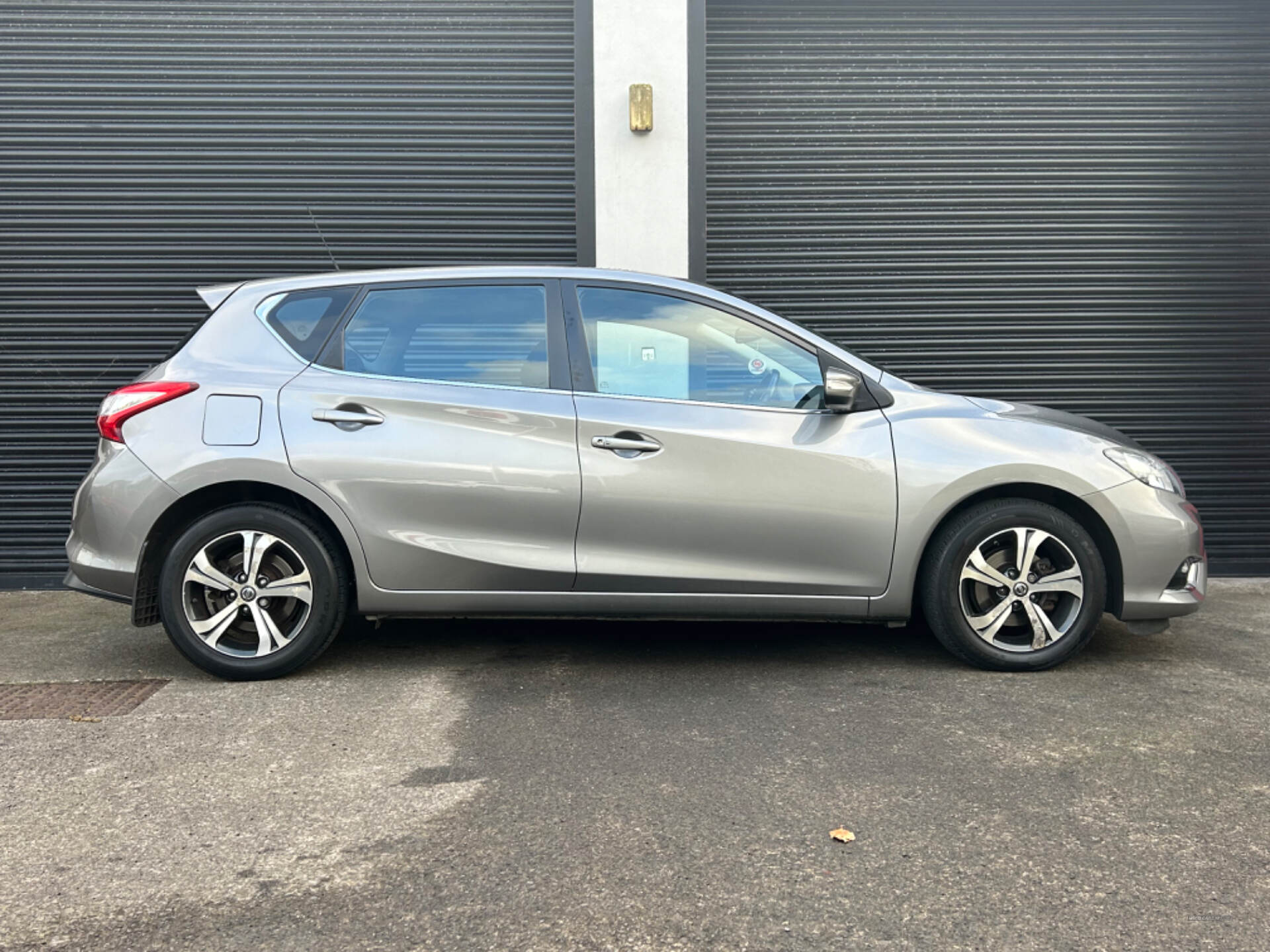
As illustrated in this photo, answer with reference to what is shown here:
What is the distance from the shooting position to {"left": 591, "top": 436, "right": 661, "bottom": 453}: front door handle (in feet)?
13.4

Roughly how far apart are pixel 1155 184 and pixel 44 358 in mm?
Answer: 7388

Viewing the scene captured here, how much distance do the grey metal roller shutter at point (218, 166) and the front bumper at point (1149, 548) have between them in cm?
387

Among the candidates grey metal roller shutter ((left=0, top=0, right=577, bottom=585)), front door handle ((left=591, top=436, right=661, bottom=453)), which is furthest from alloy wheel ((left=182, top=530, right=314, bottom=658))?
grey metal roller shutter ((left=0, top=0, right=577, bottom=585))

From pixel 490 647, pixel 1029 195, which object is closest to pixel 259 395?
pixel 490 647

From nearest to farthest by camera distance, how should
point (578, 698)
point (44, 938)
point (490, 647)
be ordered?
point (44, 938), point (578, 698), point (490, 647)

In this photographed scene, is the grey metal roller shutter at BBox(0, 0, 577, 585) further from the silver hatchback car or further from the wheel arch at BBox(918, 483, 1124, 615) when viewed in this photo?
the wheel arch at BBox(918, 483, 1124, 615)

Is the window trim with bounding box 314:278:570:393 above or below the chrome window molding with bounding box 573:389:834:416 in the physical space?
above

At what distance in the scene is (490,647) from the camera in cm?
474

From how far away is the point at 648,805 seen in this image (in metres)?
2.81

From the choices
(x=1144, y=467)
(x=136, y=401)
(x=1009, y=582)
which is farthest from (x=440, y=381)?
(x=1144, y=467)

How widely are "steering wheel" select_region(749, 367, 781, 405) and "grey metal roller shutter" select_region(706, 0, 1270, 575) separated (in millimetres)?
2786

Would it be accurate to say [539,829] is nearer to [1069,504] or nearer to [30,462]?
[1069,504]

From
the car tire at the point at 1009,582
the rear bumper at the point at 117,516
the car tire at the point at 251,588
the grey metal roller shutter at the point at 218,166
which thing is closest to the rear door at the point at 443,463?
the car tire at the point at 251,588

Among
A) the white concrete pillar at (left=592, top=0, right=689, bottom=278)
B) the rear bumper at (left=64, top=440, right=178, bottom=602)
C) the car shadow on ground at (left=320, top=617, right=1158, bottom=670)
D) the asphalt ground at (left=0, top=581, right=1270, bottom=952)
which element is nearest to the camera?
the asphalt ground at (left=0, top=581, right=1270, bottom=952)
